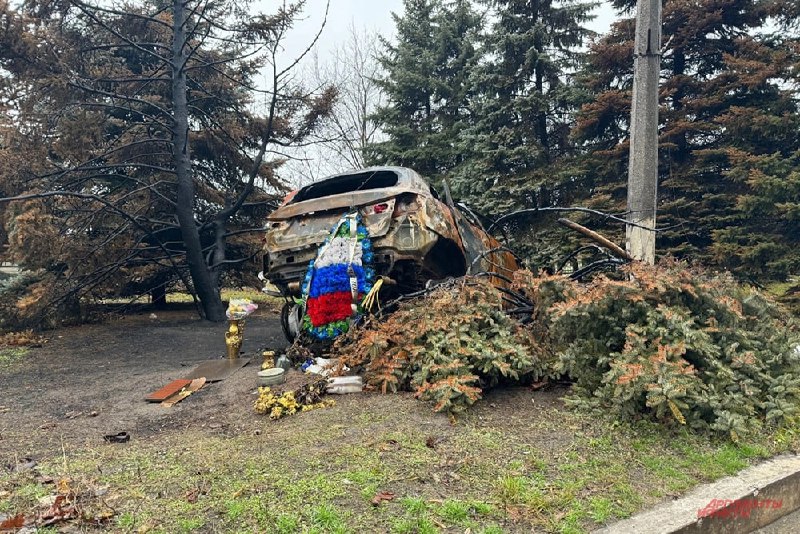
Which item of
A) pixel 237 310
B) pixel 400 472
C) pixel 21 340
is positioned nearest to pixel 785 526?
pixel 400 472

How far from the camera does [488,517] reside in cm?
238

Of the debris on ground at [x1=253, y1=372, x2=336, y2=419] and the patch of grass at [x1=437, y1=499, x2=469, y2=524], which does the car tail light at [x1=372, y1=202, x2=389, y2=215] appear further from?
the patch of grass at [x1=437, y1=499, x2=469, y2=524]

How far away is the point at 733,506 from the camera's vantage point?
8.42 feet

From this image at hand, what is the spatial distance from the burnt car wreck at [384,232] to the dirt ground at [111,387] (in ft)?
4.52

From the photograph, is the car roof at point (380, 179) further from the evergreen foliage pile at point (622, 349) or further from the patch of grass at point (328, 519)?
the patch of grass at point (328, 519)

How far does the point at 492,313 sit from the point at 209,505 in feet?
9.34

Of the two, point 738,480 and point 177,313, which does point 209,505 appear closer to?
point 738,480

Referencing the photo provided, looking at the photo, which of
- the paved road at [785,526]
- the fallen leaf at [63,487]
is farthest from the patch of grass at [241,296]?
the paved road at [785,526]

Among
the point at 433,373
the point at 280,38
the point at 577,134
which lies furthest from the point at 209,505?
the point at 577,134

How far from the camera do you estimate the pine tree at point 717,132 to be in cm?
976

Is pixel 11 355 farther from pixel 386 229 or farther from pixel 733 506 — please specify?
pixel 733 506

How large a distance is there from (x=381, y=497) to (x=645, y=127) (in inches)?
244

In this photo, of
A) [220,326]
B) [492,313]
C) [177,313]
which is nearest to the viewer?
[492,313]

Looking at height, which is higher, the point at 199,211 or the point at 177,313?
the point at 199,211
